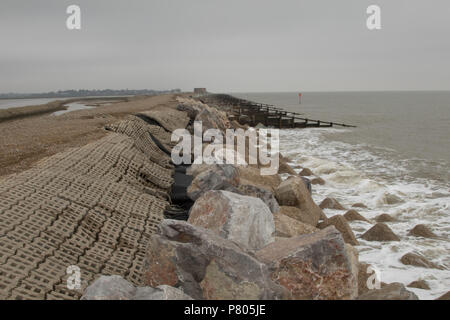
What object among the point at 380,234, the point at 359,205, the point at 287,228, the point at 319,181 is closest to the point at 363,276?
the point at 287,228

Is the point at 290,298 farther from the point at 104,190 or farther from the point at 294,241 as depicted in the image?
the point at 104,190

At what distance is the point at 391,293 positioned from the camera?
2.69m

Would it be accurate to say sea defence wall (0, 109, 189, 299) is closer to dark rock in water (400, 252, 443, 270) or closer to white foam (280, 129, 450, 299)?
white foam (280, 129, 450, 299)

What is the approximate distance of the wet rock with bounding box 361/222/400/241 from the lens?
6.60 m

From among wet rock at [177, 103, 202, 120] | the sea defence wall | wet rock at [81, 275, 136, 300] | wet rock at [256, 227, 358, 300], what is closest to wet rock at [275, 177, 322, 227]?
the sea defence wall

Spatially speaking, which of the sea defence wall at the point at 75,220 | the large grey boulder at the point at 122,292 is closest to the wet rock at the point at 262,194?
the sea defence wall at the point at 75,220

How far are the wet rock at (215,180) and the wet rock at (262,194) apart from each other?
25cm

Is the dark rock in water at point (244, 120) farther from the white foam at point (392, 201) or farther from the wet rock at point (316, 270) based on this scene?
the wet rock at point (316, 270)

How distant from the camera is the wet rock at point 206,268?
2.68 meters

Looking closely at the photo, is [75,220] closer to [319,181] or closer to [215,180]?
[215,180]

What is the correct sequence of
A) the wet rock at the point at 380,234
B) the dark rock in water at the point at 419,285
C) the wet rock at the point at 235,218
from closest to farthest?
the wet rock at the point at 235,218
the dark rock in water at the point at 419,285
the wet rock at the point at 380,234

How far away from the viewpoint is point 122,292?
2455mm

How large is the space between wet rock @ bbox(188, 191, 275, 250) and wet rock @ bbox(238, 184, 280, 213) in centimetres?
135
